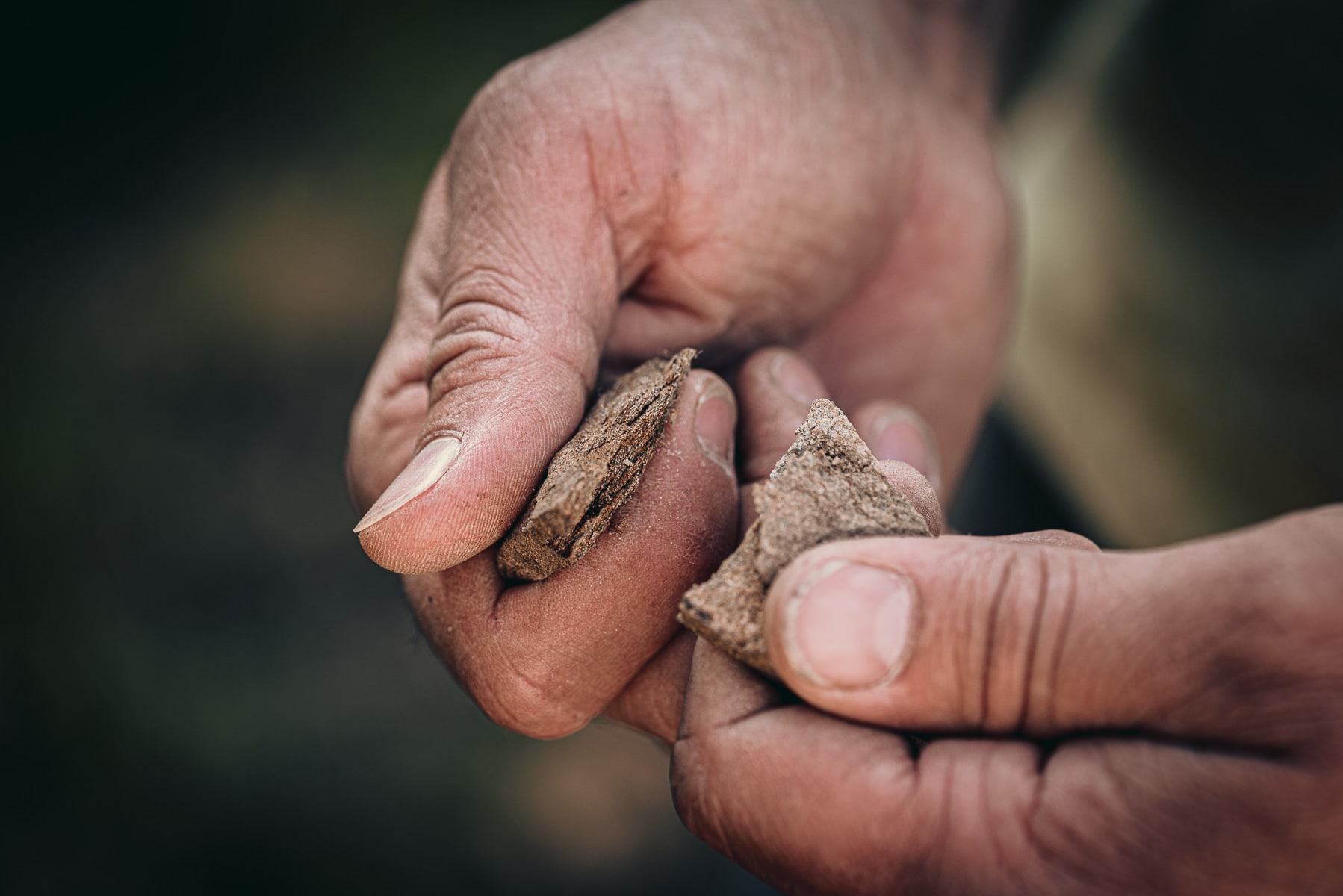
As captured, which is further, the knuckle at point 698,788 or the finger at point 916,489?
the finger at point 916,489

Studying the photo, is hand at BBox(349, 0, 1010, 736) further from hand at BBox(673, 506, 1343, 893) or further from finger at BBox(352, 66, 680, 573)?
hand at BBox(673, 506, 1343, 893)

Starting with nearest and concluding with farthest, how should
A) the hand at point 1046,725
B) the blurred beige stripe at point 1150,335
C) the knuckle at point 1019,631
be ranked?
the hand at point 1046,725
the knuckle at point 1019,631
the blurred beige stripe at point 1150,335

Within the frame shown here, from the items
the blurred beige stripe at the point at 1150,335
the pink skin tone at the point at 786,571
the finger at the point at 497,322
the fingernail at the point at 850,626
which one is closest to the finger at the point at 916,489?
the pink skin tone at the point at 786,571

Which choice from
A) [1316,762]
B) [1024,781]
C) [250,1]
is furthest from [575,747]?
[250,1]

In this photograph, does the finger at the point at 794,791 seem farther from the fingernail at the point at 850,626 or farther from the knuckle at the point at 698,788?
the fingernail at the point at 850,626

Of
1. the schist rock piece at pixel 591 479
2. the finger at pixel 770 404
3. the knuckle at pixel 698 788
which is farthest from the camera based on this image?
the finger at pixel 770 404

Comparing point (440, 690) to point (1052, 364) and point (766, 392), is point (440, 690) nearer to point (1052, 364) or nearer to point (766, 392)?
point (766, 392)
